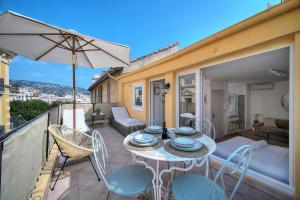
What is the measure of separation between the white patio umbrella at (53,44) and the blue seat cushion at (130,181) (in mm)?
1988

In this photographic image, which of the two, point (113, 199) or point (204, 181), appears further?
point (113, 199)

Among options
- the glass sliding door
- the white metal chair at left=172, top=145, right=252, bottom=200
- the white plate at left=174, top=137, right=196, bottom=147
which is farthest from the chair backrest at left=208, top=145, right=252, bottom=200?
the glass sliding door

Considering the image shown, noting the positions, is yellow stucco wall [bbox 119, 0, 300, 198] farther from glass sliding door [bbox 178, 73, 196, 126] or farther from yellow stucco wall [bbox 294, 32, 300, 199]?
glass sliding door [bbox 178, 73, 196, 126]

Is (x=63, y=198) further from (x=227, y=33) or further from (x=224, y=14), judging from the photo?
(x=224, y=14)

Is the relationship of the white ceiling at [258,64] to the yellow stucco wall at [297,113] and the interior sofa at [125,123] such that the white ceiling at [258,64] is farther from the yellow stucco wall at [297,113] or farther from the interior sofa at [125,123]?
the interior sofa at [125,123]

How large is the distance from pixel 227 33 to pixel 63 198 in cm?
378

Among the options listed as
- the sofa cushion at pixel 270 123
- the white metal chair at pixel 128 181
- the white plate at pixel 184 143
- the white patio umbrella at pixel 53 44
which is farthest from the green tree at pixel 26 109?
the sofa cushion at pixel 270 123

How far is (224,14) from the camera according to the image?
4.80 meters

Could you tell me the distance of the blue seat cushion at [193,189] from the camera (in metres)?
1.39

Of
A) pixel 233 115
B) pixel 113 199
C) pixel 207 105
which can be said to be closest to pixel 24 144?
pixel 113 199

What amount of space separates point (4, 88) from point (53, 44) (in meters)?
6.57

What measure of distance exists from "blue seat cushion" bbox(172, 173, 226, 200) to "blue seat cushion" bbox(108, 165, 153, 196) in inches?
13.3

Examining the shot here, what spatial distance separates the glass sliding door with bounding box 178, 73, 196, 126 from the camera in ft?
12.5

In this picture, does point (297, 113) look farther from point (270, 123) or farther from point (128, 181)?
point (270, 123)
